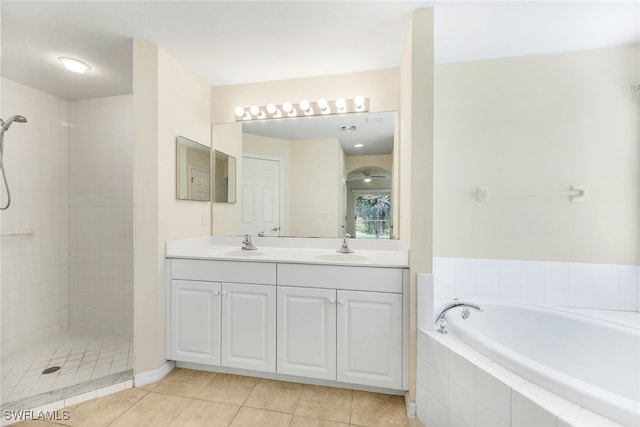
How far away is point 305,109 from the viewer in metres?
2.28

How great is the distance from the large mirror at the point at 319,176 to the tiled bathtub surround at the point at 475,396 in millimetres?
956

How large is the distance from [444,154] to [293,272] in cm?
141

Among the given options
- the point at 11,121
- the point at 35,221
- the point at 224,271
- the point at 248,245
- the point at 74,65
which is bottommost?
the point at 224,271

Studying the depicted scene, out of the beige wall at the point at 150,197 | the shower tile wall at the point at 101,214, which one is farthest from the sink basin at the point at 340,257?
the shower tile wall at the point at 101,214

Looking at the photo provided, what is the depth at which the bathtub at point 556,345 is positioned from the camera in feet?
3.68

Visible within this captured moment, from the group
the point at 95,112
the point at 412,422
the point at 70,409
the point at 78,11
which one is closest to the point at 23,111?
the point at 95,112

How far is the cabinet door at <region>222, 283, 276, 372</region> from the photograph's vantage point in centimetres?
181

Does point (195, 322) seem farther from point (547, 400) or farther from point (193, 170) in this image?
point (547, 400)

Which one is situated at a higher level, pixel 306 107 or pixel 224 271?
pixel 306 107

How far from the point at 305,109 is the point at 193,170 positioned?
1.06 meters

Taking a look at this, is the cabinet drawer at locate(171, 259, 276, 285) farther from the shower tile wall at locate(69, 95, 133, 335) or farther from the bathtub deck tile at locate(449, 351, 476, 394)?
the bathtub deck tile at locate(449, 351, 476, 394)

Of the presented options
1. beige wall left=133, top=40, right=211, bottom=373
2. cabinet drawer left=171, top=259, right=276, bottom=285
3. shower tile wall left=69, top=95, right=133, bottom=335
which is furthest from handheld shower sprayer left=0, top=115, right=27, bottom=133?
cabinet drawer left=171, top=259, right=276, bottom=285

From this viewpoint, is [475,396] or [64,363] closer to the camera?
[475,396]

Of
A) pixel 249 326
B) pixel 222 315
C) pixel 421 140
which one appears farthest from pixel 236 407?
pixel 421 140
